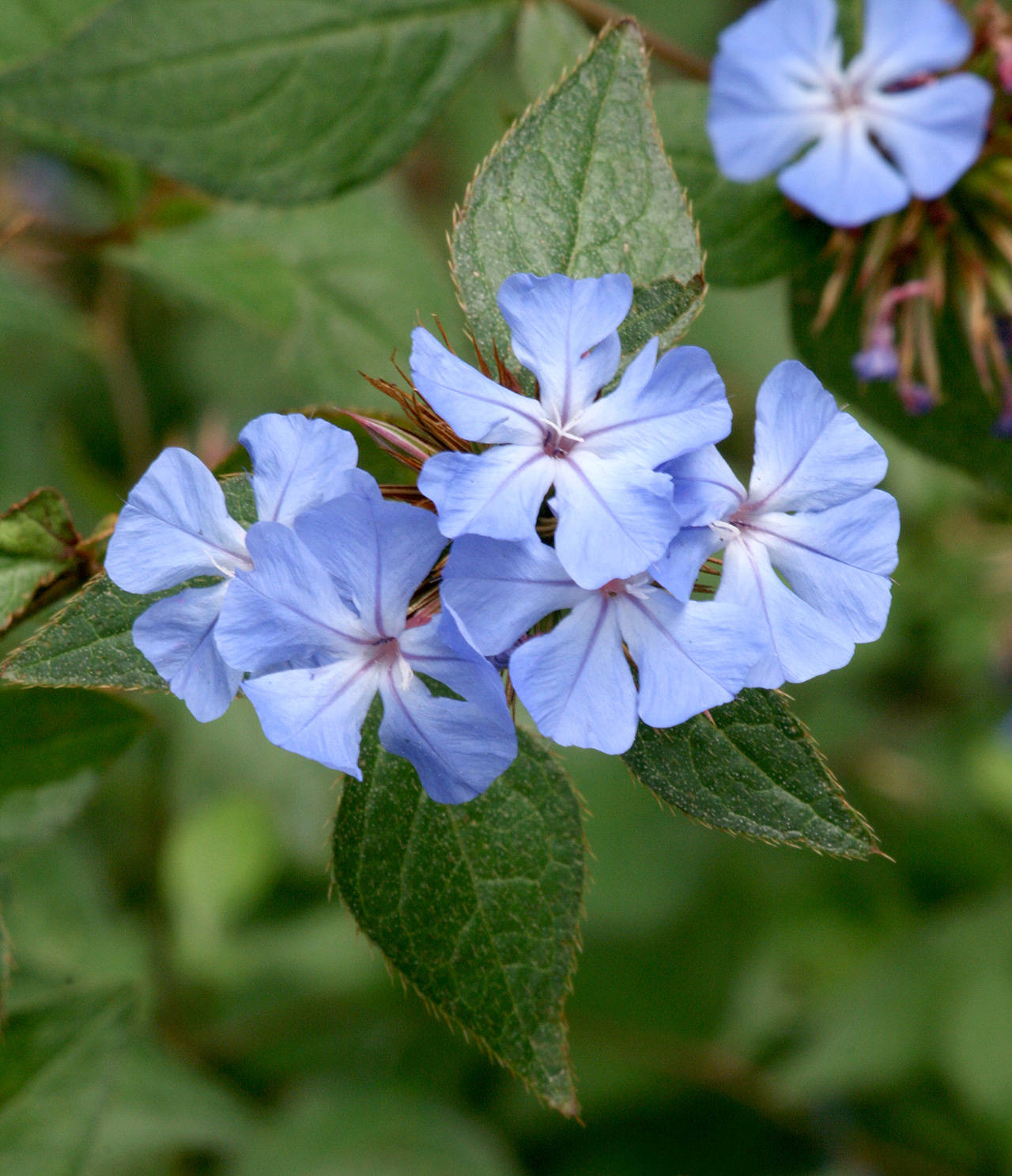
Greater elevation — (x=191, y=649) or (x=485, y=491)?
(x=485, y=491)

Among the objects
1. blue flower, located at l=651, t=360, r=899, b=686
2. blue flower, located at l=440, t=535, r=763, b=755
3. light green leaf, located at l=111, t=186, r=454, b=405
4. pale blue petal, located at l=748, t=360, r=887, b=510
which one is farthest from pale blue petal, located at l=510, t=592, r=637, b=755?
light green leaf, located at l=111, t=186, r=454, b=405

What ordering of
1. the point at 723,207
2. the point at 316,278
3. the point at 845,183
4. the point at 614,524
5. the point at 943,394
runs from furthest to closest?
1. the point at 316,278
2. the point at 943,394
3. the point at 723,207
4. the point at 845,183
5. the point at 614,524

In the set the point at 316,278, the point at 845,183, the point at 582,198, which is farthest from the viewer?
the point at 316,278

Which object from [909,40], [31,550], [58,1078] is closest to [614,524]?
[31,550]

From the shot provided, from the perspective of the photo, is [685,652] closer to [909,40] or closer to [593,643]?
[593,643]

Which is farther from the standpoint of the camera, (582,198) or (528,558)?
(582,198)

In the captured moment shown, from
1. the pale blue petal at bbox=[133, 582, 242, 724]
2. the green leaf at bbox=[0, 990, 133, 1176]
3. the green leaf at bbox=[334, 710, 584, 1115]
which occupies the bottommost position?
the green leaf at bbox=[0, 990, 133, 1176]

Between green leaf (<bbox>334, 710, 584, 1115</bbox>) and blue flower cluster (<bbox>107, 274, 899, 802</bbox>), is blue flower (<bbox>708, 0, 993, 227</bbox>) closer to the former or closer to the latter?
blue flower cluster (<bbox>107, 274, 899, 802</bbox>)

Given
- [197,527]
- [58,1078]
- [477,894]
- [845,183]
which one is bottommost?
[58,1078]
